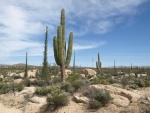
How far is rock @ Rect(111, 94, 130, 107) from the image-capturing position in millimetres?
13320

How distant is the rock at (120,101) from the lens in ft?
43.7

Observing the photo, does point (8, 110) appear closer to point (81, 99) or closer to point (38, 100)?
point (38, 100)

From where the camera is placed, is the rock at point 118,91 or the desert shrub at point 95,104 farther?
the rock at point 118,91

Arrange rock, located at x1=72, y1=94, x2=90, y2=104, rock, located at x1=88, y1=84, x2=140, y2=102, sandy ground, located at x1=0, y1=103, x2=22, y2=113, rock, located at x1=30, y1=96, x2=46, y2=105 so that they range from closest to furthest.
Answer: rock, located at x1=88, y1=84, x2=140, y2=102 < rock, located at x1=72, y1=94, x2=90, y2=104 < sandy ground, located at x1=0, y1=103, x2=22, y2=113 < rock, located at x1=30, y1=96, x2=46, y2=105

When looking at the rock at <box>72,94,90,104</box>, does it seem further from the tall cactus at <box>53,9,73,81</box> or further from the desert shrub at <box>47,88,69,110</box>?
the tall cactus at <box>53,9,73,81</box>

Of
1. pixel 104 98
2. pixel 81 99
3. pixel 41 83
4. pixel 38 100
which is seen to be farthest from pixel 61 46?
pixel 104 98

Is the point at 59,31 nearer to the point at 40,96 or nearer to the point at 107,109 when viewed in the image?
the point at 40,96

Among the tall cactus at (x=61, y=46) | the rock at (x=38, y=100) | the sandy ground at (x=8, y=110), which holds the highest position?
the tall cactus at (x=61, y=46)

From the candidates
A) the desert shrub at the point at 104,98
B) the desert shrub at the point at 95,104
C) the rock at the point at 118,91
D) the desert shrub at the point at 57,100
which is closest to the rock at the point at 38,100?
the desert shrub at the point at 57,100

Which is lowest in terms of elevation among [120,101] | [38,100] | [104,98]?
[38,100]

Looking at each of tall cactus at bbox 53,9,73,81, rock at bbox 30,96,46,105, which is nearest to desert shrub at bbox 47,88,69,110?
rock at bbox 30,96,46,105

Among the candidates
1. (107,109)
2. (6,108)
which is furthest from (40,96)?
(107,109)

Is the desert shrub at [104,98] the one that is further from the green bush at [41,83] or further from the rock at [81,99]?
the green bush at [41,83]

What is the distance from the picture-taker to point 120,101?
13500mm
